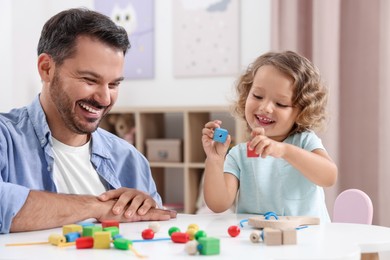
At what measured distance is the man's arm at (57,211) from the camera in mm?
1330

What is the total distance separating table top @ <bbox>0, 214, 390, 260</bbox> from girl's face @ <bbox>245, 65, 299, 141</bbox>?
1.34 feet

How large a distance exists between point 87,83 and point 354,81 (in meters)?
2.02

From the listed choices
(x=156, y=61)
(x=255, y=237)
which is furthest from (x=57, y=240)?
(x=156, y=61)

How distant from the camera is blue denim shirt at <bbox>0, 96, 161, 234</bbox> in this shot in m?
1.59

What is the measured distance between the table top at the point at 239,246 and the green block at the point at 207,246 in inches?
0.7

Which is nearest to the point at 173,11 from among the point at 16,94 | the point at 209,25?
the point at 209,25

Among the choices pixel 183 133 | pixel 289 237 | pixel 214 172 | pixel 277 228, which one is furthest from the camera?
pixel 183 133

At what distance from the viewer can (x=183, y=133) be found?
4027 mm

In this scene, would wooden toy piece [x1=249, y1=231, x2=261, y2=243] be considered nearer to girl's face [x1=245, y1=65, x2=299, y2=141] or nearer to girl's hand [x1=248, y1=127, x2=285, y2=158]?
girl's hand [x1=248, y1=127, x2=285, y2=158]

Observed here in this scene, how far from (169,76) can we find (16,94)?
3.34 ft

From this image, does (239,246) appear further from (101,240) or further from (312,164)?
(312,164)

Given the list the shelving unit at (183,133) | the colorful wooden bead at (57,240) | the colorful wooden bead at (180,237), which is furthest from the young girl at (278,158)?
A: the shelving unit at (183,133)

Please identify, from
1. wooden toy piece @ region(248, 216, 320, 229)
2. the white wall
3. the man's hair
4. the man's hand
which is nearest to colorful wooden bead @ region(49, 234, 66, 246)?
the man's hand

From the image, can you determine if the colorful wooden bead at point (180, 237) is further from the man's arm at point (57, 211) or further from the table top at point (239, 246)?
the man's arm at point (57, 211)
